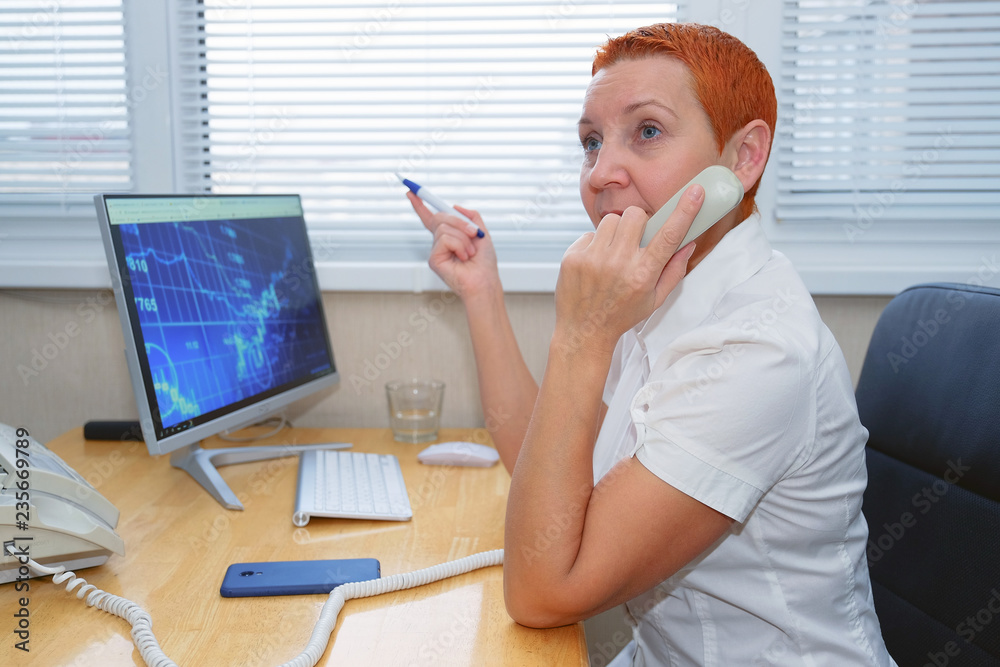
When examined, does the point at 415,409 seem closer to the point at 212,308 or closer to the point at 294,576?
the point at 212,308

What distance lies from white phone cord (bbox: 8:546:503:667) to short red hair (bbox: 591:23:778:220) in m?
0.60

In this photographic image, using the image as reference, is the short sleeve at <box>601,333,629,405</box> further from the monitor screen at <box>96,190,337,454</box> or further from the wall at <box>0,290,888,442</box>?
the monitor screen at <box>96,190,337,454</box>

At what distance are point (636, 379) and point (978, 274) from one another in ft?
3.20

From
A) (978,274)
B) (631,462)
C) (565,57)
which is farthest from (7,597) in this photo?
(978,274)

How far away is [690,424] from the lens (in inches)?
29.5

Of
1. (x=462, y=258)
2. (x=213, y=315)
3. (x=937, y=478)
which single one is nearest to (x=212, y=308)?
(x=213, y=315)

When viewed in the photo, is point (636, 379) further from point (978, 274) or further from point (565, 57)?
point (978, 274)

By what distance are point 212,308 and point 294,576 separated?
20.0 inches

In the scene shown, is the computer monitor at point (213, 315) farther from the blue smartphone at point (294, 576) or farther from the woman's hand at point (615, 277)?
the woman's hand at point (615, 277)

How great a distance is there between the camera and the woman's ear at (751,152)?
0.94 meters

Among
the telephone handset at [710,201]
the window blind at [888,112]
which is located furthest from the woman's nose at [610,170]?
the window blind at [888,112]

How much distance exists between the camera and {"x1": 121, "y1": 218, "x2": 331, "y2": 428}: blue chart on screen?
112 centimetres

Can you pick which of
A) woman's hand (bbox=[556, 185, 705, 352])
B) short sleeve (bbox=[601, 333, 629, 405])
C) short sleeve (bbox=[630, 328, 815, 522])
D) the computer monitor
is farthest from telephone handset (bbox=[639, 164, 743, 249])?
the computer monitor

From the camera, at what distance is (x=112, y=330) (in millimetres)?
1617
